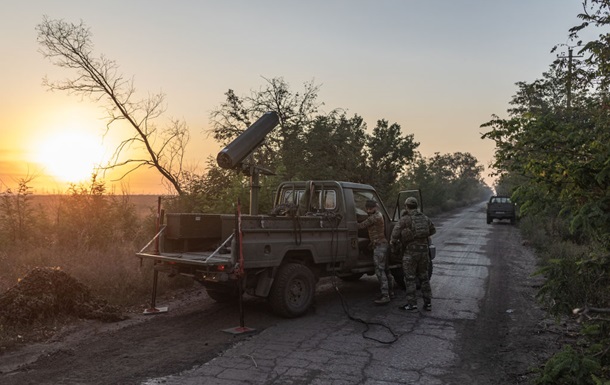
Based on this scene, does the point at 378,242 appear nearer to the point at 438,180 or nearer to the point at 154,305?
the point at 154,305

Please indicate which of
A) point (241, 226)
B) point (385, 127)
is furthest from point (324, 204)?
point (385, 127)

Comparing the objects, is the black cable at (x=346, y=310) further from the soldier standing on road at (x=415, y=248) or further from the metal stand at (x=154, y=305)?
the metal stand at (x=154, y=305)

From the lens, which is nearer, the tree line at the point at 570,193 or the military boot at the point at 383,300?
the tree line at the point at 570,193

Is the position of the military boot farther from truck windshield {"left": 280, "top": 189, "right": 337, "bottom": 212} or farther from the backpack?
truck windshield {"left": 280, "top": 189, "right": 337, "bottom": 212}

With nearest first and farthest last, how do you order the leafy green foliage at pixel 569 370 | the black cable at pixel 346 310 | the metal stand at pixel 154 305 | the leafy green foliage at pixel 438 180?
the leafy green foliage at pixel 569 370, the black cable at pixel 346 310, the metal stand at pixel 154 305, the leafy green foliage at pixel 438 180

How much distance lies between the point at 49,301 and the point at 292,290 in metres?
3.49

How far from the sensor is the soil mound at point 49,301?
5.94m

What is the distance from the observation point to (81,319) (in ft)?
20.9

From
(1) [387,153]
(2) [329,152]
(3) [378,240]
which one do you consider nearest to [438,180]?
(1) [387,153]

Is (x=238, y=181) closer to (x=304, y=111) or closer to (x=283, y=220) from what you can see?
(x=283, y=220)

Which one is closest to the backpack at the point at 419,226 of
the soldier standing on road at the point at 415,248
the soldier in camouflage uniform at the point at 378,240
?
the soldier standing on road at the point at 415,248

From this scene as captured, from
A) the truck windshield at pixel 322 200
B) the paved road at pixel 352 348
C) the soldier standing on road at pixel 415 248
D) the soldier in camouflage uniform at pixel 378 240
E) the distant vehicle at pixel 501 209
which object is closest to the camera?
the paved road at pixel 352 348

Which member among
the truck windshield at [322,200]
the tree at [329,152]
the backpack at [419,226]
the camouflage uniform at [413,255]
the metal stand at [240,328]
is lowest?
the metal stand at [240,328]

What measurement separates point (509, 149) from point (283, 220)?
3.29m
